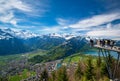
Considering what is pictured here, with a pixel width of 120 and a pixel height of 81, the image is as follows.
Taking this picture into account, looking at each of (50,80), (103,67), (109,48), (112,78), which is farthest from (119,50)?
(50,80)

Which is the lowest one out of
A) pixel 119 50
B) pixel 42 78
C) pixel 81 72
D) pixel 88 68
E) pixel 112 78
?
pixel 42 78

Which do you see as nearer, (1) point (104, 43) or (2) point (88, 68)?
(1) point (104, 43)

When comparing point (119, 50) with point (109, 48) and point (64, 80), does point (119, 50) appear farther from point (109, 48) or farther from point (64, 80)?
point (64, 80)

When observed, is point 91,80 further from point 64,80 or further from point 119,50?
point 119,50

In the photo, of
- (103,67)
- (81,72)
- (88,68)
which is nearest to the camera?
(103,67)

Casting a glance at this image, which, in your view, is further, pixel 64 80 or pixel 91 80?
pixel 64 80

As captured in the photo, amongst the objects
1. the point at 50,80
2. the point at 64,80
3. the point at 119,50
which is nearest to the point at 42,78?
the point at 50,80

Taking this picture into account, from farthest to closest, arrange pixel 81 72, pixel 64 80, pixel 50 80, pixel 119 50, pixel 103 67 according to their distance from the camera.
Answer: pixel 50 80 < pixel 81 72 < pixel 64 80 < pixel 103 67 < pixel 119 50

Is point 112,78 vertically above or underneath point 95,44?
underneath

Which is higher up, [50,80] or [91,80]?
[91,80]
